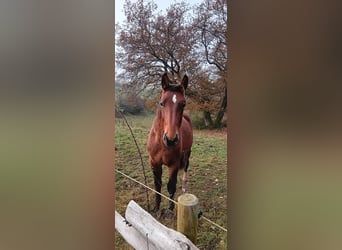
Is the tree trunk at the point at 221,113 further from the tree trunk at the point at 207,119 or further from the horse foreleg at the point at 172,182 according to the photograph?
the horse foreleg at the point at 172,182

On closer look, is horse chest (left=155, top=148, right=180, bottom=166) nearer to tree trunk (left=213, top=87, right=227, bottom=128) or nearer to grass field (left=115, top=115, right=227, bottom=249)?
grass field (left=115, top=115, right=227, bottom=249)

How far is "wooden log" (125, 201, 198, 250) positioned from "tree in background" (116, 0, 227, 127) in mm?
388

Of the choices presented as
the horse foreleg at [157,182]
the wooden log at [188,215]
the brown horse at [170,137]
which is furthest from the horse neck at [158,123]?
the wooden log at [188,215]

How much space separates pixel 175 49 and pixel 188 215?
58cm

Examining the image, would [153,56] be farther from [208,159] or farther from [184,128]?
[208,159]

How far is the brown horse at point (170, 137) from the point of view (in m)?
1.09

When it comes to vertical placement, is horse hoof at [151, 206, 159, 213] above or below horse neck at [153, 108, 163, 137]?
below

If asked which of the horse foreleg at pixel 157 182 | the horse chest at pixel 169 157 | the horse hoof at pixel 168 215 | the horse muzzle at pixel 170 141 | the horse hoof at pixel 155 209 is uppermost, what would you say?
the horse muzzle at pixel 170 141

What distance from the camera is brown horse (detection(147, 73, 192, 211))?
43.0 inches

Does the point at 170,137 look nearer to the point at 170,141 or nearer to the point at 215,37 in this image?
the point at 170,141

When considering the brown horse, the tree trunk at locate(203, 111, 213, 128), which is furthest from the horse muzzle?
the tree trunk at locate(203, 111, 213, 128)

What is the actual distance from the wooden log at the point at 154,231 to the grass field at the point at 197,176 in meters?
0.02

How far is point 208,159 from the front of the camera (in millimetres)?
1096
